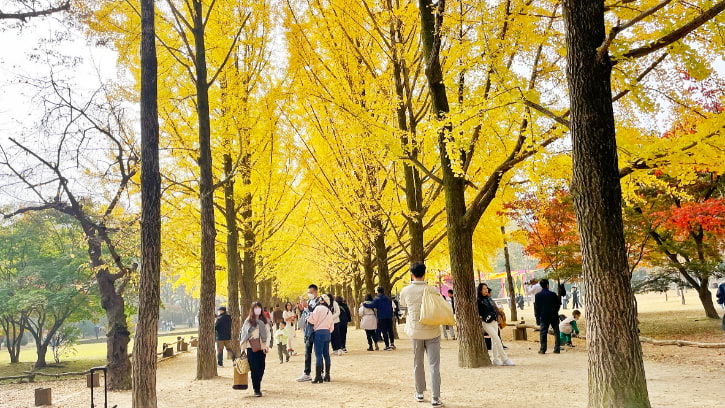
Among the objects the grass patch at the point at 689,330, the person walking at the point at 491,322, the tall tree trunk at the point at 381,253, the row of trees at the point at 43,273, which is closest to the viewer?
the person walking at the point at 491,322

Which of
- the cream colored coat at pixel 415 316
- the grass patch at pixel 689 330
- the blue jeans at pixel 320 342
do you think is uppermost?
the cream colored coat at pixel 415 316

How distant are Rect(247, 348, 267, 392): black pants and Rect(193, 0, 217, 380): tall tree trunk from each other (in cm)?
243

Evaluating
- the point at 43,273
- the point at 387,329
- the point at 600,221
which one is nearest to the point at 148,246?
the point at 600,221

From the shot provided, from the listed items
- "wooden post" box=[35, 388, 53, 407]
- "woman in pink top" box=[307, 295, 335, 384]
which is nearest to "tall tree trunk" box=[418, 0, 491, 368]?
"woman in pink top" box=[307, 295, 335, 384]

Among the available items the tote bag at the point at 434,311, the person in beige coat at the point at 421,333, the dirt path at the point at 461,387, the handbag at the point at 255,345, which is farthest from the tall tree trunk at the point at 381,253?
the tote bag at the point at 434,311

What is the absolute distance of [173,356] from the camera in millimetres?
20906

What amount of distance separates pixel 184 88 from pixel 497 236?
1148 cm

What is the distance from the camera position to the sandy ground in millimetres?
6219

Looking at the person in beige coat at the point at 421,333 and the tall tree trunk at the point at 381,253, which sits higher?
the tall tree trunk at the point at 381,253

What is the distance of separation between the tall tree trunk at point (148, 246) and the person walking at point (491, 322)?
225 inches

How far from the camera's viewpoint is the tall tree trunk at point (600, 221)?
15.3 feet

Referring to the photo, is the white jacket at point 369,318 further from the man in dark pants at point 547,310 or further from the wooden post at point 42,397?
the wooden post at point 42,397

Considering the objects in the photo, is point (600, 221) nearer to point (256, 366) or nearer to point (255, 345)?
point (255, 345)

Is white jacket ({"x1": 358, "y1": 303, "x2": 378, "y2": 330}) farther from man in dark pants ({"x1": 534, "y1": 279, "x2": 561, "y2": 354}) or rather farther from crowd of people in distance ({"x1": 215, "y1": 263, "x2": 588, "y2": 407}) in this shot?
man in dark pants ({"x1": 534, "y1": 279, "x2": 561, "y2": 354})
